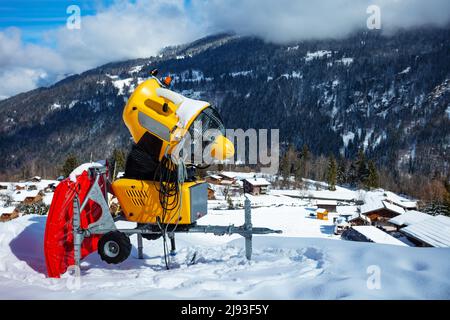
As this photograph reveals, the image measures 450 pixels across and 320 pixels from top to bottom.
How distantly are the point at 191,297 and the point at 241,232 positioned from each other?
2082 mm

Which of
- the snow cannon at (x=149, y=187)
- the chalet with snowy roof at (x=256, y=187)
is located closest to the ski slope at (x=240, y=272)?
the snow cannon at (x=149, y=187)

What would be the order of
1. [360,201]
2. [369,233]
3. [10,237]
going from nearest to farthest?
[10,237] < [369,233] < [360,201]

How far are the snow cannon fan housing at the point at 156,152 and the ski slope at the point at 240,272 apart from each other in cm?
100

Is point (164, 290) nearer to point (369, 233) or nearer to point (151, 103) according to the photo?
point (151, 103)

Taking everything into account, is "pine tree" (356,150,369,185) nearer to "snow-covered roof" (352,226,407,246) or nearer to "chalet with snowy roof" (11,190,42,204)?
"snow-covered roof" (352,226,407,246)

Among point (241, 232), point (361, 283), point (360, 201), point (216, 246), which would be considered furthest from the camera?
point (360, 201)

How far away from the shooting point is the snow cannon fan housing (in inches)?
237

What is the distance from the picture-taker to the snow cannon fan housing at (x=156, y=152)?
6.02 m

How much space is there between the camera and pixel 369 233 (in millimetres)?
28172

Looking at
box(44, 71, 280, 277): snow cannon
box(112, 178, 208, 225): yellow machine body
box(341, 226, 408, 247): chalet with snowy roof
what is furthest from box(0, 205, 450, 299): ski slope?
box(341, 226, 408, 247): chalet with snowy roof

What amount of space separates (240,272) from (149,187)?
2236mm

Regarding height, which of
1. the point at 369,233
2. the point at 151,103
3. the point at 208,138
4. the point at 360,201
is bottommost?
the point at 360,201

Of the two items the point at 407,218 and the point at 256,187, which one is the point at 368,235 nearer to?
the point at 407,218
